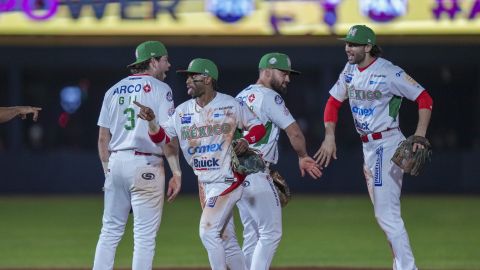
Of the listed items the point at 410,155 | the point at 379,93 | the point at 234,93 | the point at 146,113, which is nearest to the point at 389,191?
the point at 410,155

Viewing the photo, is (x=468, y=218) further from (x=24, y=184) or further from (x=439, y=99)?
(x=24, y=184)

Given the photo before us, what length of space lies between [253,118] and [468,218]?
364 inches

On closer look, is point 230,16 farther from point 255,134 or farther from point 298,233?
point 255,134

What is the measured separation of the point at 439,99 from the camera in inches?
961

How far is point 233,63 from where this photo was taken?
2330 cm

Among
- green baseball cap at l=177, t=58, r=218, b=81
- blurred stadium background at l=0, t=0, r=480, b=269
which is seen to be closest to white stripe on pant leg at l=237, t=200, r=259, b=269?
green baseball cap at l=177, t=58, r=218, b=81

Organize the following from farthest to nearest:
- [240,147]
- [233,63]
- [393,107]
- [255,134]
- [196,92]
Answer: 1. [233,63]
2. [393,107]
3. [255,134]
4. [196,92]
5. [240,147]

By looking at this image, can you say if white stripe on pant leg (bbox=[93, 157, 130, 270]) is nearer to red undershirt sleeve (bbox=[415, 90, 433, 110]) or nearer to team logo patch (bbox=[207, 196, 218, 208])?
team logo patch (bbox=[207, 196, 218, 208])

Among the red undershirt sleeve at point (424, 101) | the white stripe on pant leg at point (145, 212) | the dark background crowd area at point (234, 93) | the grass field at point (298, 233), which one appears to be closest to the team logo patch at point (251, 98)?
the white stripe on pant leg at point (145, 212)

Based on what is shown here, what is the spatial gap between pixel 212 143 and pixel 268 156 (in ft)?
2.99

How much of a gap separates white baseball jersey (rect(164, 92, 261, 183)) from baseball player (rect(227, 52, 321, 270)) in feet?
0.62

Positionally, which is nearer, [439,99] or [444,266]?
[444,266]

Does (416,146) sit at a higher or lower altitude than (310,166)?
higher

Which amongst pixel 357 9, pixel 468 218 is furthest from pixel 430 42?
pixel 468 218
